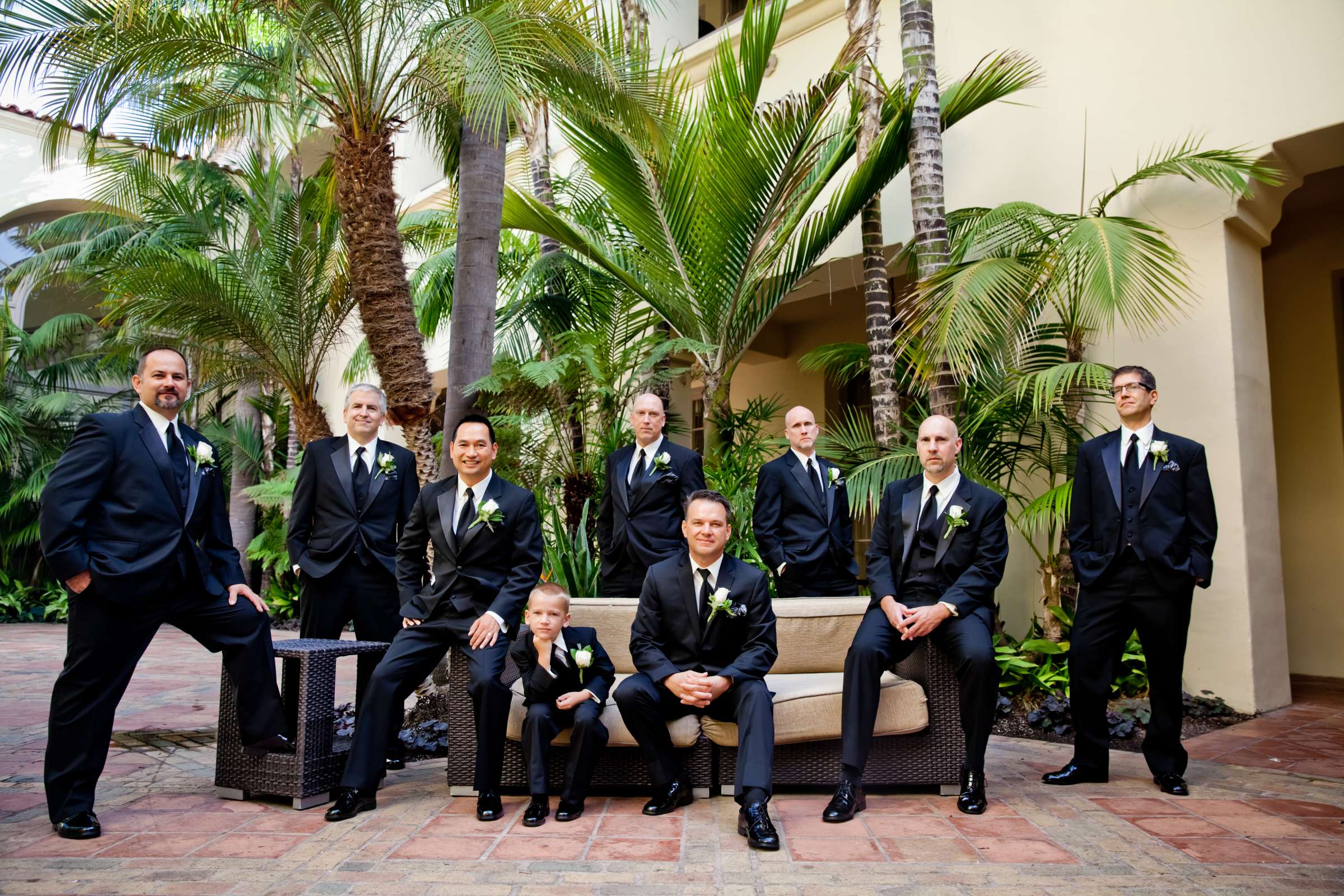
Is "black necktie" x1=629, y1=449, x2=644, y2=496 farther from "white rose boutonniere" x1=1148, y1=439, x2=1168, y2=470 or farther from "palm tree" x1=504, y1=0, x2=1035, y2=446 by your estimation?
"white rose boutonniere" x1=1148, y1=439, x2=1168, y2=470

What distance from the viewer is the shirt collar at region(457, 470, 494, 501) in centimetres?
439

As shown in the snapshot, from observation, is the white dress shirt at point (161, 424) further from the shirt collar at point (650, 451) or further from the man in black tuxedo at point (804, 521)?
the man in black tuxedo at point (804, 521)

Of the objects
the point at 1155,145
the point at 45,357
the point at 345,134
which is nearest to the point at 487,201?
the point at 345,134

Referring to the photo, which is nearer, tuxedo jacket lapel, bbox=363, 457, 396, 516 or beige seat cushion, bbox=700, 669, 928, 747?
beige seat cushion, bbox=700, 669, 928, 747

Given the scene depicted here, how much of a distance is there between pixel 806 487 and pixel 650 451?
0.93 metres

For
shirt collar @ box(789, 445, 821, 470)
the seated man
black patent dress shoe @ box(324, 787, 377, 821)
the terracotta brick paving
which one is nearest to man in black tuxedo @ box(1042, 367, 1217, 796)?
the terracotta brick paving

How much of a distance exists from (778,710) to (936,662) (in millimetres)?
740

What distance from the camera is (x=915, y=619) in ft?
13.5

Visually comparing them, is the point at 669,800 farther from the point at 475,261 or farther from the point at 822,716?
the point at 475,261

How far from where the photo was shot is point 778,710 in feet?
13.6

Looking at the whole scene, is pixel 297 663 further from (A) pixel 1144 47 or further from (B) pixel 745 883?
(A) pixel 1144 47

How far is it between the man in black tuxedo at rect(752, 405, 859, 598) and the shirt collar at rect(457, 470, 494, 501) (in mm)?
1772

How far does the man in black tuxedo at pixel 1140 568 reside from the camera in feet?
14.3

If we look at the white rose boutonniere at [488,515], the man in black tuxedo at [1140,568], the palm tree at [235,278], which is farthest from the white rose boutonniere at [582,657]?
the palm tree at [235,278]
